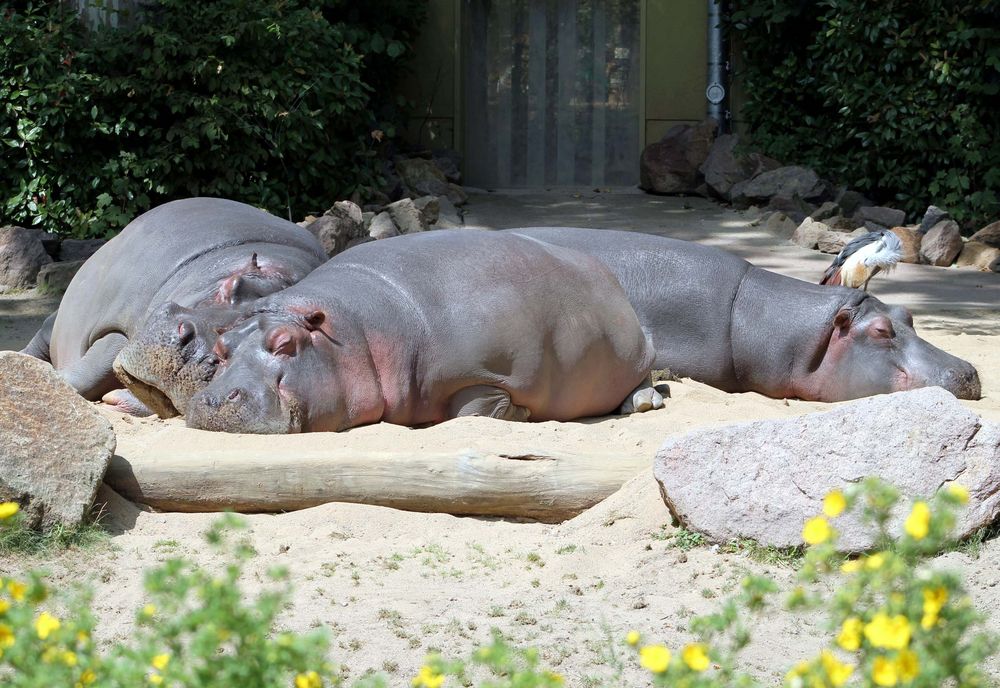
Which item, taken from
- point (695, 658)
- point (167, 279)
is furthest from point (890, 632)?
point (167, 279)

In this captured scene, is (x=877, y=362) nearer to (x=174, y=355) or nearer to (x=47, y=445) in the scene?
(x=174, y=355)

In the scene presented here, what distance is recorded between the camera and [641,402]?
18.1ft

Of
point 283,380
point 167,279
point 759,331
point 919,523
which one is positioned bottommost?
point 759,331

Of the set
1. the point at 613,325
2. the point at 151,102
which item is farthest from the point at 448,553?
the point at 151,102

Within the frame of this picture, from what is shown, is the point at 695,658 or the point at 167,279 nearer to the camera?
the point at 695,658

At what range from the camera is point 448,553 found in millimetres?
3822

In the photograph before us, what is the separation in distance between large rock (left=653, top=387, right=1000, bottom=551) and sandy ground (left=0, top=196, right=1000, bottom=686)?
0.12 m

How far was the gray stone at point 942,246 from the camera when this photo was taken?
10367 mm

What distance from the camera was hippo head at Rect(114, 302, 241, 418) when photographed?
191 inches

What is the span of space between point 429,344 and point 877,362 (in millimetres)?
2272

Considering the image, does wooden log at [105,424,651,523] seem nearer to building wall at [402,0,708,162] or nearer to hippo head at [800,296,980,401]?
hippo head at [800,296,980,401]

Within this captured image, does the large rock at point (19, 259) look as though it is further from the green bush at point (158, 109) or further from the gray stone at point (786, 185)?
the gray stone at point (786, 185)

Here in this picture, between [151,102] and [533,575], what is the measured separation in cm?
774

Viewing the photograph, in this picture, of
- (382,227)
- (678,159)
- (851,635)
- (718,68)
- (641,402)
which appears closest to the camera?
(851,635)
